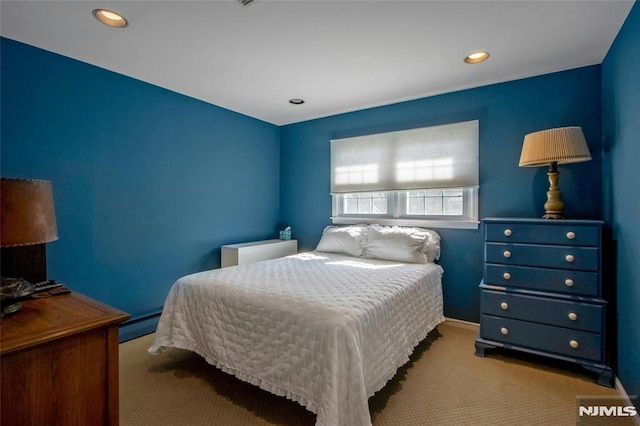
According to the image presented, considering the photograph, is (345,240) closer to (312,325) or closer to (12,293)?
(312,325)

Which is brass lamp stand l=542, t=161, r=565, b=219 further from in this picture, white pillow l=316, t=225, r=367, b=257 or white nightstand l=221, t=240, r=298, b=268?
white nightstand l=221, t=240, r=298, b=268

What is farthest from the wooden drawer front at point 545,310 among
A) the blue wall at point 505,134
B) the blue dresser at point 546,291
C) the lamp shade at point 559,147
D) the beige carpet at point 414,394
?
the lamp shade at point 559,147

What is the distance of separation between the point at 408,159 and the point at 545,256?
5.14 feet

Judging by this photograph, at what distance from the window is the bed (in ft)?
2.57

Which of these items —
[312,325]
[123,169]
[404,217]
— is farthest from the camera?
[404,217]

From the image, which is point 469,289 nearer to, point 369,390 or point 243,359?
point 369,390

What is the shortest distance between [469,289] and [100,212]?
343 centimetres

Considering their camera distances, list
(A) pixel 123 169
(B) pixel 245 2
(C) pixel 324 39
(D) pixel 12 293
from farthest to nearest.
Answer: (A) pixel 123 169
(C) pixel 324 39
(B) pixel 245 2
(D) pixel 12 293

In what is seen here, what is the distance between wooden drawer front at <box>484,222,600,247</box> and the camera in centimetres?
207

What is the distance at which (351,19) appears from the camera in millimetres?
1893

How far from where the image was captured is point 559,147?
2.18 meters

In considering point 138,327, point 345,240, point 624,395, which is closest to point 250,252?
point 345,240

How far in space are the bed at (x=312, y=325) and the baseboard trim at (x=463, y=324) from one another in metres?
0.42

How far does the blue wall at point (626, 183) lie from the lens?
171 centimetres
